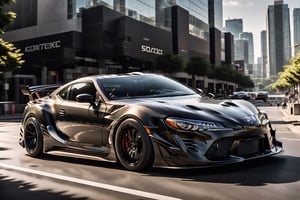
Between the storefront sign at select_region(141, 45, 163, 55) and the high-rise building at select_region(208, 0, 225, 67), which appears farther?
the high-rise building at select_region(208, 0, 225, 67)

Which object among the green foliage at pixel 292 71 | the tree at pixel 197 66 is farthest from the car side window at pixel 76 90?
the tree at pixel 197 66

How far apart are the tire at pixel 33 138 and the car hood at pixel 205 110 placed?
212 cm

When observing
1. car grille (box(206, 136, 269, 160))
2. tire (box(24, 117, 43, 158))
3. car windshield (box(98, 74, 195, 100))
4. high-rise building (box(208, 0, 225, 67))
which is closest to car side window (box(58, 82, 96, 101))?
→ car windshield (box(98, 74, 195, 100))

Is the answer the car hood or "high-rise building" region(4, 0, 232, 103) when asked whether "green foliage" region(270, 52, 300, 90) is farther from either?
the car hood

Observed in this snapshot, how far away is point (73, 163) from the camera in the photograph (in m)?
6.02

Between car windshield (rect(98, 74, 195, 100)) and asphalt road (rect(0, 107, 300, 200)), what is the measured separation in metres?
1.04

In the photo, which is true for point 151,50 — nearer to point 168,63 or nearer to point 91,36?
point 168,63

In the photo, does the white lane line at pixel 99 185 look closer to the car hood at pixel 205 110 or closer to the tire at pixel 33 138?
the tire at pixel 33 138

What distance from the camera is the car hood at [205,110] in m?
4.69

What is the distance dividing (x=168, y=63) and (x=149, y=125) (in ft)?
149

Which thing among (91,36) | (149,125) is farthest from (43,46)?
(149,125)

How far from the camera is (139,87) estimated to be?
5.80 m

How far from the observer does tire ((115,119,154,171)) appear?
4844 mm

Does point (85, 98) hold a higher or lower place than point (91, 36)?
lower
